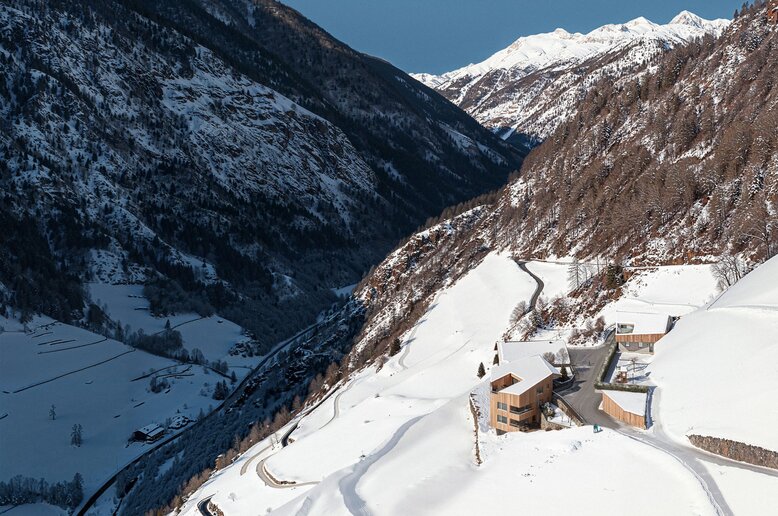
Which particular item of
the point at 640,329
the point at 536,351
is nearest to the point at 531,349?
the point at 536,351

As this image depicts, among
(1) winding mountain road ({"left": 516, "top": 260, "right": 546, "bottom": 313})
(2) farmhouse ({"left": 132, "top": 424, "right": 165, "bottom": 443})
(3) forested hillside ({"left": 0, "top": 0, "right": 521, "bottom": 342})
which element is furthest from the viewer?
(3) forested hillside ({"left": 0, "top": 0, "right": 521, "bottom": 342})

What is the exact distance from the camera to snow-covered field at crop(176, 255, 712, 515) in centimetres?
2961

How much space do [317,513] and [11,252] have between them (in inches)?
4293

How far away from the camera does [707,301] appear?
49781 millimetres

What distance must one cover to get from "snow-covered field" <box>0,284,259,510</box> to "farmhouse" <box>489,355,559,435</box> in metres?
53.7

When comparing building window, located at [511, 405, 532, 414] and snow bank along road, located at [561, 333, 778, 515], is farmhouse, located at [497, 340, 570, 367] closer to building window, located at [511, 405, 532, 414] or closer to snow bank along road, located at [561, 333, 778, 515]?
snow bank along road, located at [561, 333, 778, 515]

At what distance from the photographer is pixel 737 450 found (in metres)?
28.6

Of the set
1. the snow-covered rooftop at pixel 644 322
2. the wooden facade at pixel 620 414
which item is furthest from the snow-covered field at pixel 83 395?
the snow-covered rooftop at pixel 644 322

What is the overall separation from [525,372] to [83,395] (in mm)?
71047

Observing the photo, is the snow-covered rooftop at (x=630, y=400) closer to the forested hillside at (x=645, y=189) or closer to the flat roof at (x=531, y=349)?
the flat roof at (x=531, y=349)

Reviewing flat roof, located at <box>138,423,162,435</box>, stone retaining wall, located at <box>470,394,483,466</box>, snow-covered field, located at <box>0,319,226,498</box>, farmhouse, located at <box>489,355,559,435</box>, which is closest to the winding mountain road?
stone retaining wall, located at <box>470,394,483,466</box>

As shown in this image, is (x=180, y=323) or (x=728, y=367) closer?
(x=728, y=367)

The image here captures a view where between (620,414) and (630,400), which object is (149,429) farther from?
(630,400)

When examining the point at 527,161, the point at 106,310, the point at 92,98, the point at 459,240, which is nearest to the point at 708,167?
the point at 459,240
